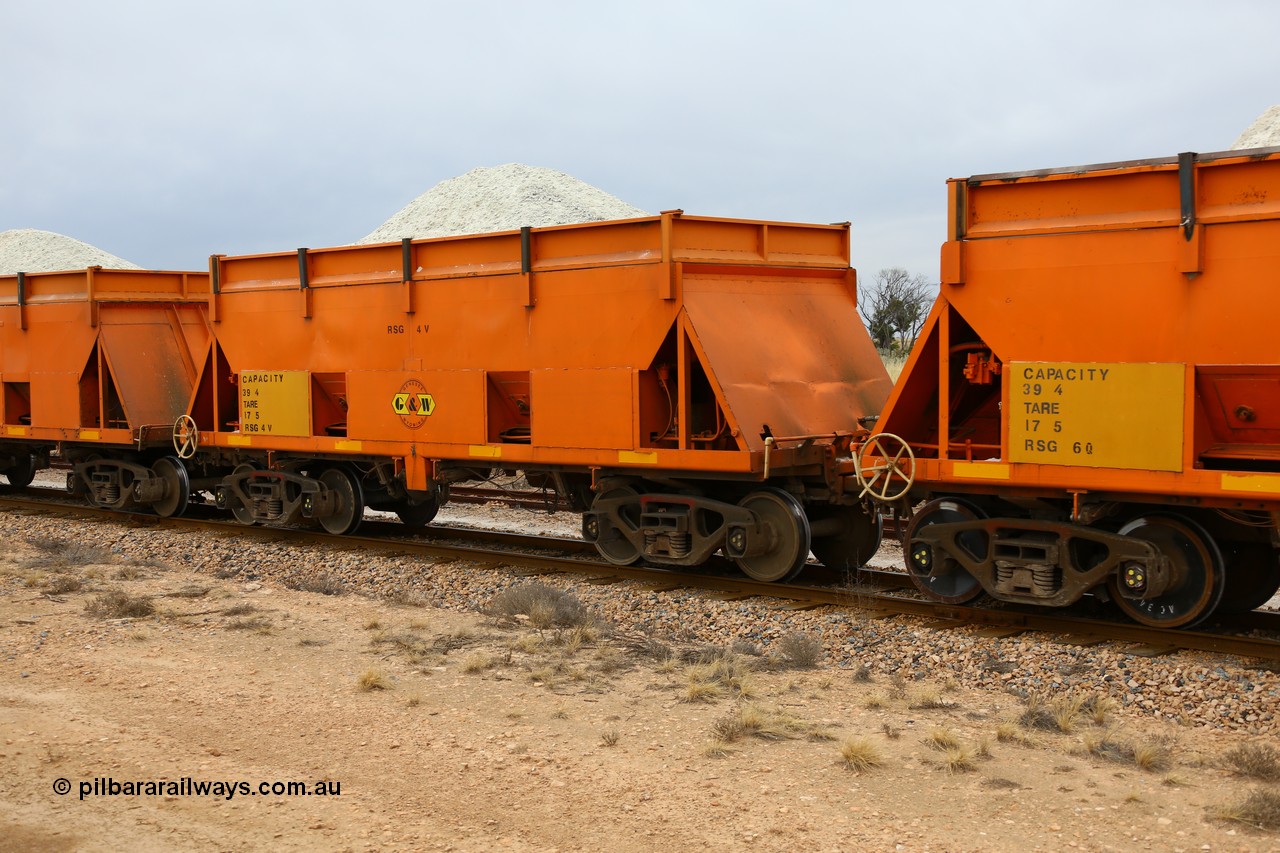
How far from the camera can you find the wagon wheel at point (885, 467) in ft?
30.2

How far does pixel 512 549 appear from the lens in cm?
1315

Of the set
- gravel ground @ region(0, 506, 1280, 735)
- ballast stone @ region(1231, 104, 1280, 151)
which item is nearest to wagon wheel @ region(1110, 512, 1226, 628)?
gravel ground @ region(0, 506, 1280, 735)

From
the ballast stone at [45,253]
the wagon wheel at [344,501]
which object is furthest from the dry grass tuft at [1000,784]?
the ballast stone at [45,253]

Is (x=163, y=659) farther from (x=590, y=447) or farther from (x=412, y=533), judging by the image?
(x=412, y=533)

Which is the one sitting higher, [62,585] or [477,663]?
[62,585]

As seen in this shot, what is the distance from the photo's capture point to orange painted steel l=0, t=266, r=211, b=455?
Answer: 1656cm

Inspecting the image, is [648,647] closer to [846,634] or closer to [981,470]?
[846,634]

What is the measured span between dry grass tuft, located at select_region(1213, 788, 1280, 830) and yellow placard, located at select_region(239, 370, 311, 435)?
1095 centimetres

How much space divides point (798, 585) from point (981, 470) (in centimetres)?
247

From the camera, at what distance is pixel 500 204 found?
205 ft

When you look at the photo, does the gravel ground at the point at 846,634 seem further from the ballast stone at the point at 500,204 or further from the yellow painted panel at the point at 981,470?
the ballast stone at the point at 500,204

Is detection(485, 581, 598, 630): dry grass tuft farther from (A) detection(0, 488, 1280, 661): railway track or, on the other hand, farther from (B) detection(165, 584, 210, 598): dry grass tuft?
(B) detection(165, 584, 210, 598): dry grass tuft

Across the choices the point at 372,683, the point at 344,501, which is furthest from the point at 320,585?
the point at 372,683

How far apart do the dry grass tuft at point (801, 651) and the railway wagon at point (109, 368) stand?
1028 centimetres
